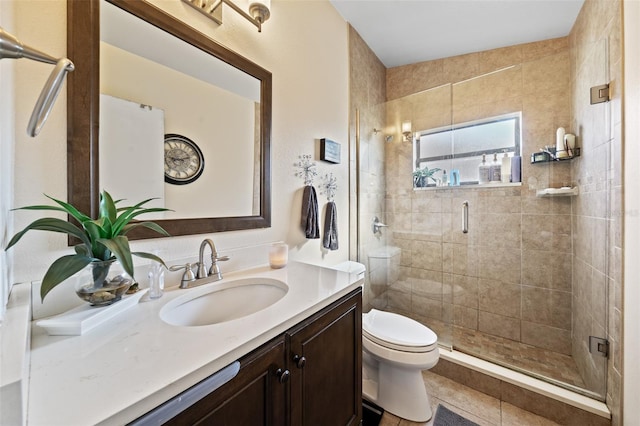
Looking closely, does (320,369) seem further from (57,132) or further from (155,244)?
(57,132)

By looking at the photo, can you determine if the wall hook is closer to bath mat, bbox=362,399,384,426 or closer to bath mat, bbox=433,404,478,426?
bath mat, bbox=362,399,384,426

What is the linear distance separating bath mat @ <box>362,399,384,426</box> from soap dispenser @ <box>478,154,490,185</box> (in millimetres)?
1958

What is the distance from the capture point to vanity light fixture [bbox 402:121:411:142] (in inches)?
93.0

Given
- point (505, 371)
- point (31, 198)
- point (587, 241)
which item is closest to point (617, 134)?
point (587, 241)

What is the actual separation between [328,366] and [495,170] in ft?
7.16

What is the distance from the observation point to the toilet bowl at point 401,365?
1.39m

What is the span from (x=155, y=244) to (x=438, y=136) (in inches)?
92.2

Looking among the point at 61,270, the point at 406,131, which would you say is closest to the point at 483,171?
the point at 406,131

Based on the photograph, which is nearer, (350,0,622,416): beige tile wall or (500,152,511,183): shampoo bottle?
(350,0,622,416): beige tile wall

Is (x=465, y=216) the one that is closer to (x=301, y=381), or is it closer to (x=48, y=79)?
(x=301, y=381)

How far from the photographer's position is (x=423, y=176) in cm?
236

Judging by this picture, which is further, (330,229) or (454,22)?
(454,22)

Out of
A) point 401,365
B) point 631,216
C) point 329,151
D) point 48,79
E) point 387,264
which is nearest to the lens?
point 48,79

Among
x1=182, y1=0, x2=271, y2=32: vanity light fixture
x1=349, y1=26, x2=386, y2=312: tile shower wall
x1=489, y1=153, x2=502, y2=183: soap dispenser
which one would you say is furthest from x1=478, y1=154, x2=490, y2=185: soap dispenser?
x1=182, y1=0, x2=271, y2=32: vanity light fixture
